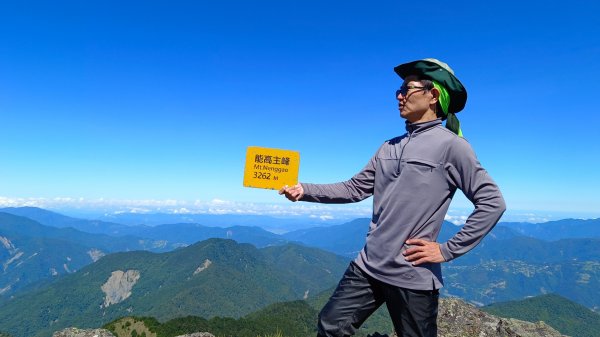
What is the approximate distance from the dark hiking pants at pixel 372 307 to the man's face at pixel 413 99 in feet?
5.14

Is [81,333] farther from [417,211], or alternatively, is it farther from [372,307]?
[417,211]

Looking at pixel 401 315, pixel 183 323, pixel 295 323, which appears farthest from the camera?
pixel 295 323

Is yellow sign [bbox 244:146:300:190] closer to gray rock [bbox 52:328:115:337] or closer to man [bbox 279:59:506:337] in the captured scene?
man [bbox 279:59:506:337]

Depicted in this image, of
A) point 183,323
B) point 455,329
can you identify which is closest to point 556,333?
point 455,329

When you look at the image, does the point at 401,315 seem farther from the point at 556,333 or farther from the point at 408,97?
the point at 556,333

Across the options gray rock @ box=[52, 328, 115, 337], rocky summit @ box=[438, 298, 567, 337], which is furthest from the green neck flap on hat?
gray rock @ box=[52, 328, 115, 337]

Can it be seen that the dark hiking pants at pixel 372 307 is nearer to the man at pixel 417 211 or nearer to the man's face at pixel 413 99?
the man at pixel 417 211

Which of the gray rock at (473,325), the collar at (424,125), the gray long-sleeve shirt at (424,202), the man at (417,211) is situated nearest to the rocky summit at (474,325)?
the gray rock at (473,325)

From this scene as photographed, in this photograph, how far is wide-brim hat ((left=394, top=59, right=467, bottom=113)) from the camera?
10.6 ft

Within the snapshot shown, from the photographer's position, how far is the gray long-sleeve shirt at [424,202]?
2.85m

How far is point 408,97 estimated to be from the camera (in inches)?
135

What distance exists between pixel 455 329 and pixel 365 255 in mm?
5214

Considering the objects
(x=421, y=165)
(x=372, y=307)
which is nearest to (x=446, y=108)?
(x=421, y=165)

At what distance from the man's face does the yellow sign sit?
1286mm
